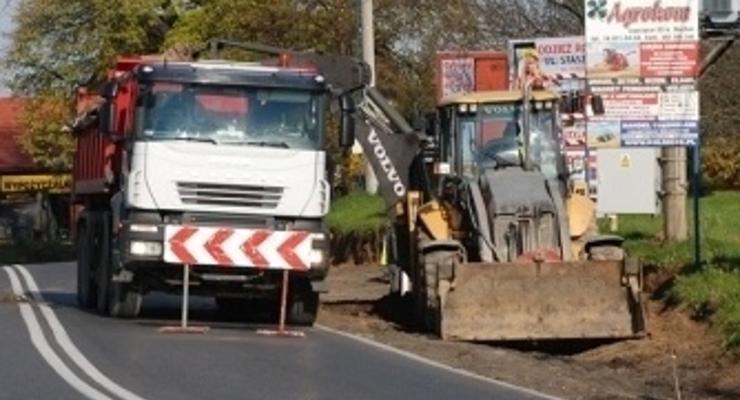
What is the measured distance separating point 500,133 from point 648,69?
2.06 metres

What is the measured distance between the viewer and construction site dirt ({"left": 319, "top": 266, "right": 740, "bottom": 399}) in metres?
17.5

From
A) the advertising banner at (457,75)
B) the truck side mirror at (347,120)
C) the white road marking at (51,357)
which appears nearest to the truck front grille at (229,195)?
the truck side mirror at (347,120)

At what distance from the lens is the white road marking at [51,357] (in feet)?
48.8

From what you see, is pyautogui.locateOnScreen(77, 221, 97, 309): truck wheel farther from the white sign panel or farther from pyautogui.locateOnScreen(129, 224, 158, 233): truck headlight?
the white sign panel

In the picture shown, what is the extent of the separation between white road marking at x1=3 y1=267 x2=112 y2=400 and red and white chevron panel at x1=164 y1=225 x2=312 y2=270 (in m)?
1.99

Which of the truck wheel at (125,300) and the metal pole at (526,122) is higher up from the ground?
the metal pole at (526,122)

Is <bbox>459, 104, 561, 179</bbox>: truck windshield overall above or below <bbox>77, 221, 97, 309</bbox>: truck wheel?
above

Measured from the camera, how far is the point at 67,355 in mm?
17797

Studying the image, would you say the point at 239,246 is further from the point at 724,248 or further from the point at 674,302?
the point at 724,248

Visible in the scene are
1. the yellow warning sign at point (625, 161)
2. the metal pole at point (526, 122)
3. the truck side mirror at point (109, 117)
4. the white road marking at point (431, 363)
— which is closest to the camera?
the white road marking at point (431, 363)

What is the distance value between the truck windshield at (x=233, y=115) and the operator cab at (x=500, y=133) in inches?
106

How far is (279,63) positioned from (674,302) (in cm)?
574

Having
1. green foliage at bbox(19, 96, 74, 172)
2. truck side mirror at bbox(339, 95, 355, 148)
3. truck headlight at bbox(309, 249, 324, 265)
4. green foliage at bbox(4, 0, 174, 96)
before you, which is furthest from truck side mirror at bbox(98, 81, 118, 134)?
green foliage at bbox(19, 96, 74, 172)

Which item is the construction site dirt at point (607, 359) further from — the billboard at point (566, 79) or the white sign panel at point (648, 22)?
the white sign panel at point (648, 22)
